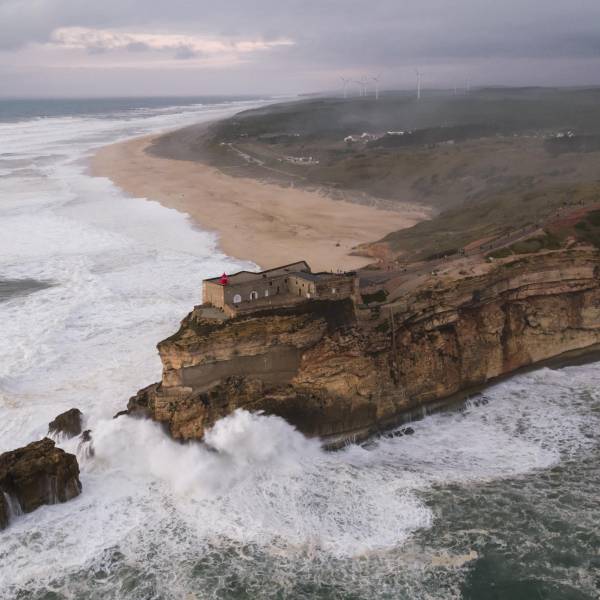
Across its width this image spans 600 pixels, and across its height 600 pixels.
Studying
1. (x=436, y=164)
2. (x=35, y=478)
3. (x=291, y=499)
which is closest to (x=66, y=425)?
(x=35, y=478)

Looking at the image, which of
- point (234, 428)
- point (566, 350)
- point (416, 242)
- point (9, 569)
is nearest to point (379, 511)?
point (234, 428)

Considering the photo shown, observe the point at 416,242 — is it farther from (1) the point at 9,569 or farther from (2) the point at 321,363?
(1) the point at 9,569

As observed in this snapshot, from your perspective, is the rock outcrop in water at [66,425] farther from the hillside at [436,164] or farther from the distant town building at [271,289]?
the hillside at [436,164]

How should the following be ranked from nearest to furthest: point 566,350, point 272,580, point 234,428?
point 272,580 < point 234,428 < point 566,350

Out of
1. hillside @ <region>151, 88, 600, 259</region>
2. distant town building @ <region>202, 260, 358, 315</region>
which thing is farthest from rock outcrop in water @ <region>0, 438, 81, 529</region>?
hillside @ <region>151, 88, 600, 259</region>

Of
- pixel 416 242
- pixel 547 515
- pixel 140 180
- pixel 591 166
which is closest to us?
pixel 547 515

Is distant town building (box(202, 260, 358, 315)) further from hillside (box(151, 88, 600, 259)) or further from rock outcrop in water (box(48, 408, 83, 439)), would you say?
hillside (box(151, 88, 600, 259))

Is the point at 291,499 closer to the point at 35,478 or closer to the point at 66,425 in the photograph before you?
the point at 35,478
